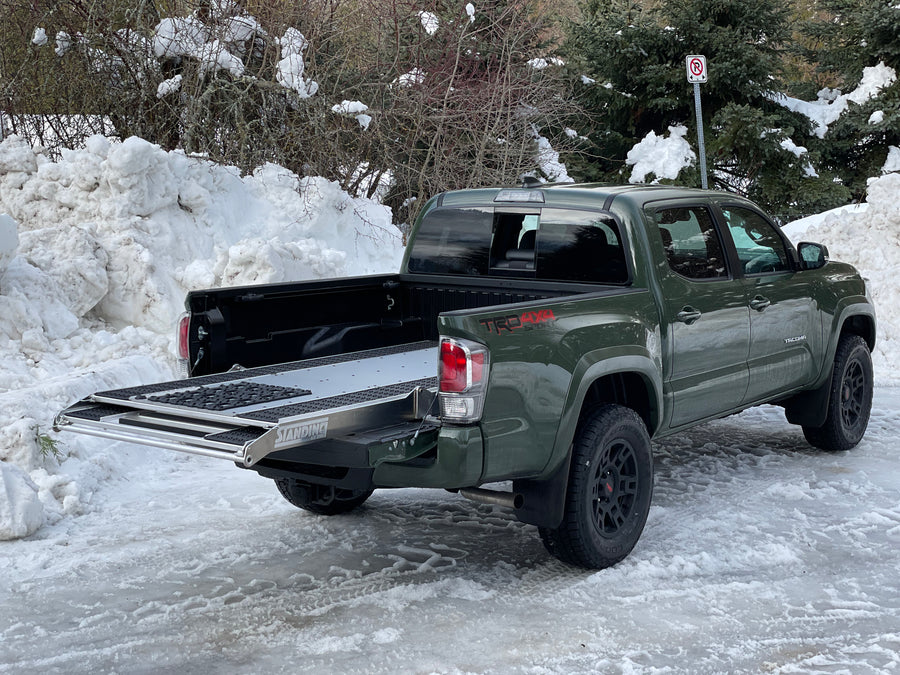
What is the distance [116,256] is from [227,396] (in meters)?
5.89

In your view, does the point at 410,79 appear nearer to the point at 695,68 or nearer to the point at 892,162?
the point at 695,68

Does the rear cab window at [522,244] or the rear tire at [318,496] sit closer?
the rear cab window at [522,244]

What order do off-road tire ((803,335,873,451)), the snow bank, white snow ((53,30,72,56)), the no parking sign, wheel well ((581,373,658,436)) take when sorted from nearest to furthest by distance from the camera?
wheel well ((581,373,658,436)) < the snow bank < off-road tire ((803,335,873,451)) < white snow ((53,30,72,56)) < the no parking sign

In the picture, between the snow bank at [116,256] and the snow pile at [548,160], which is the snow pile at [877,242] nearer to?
the snow pile at [548,160]

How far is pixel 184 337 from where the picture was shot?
18.2 ft

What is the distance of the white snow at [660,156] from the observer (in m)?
17.8

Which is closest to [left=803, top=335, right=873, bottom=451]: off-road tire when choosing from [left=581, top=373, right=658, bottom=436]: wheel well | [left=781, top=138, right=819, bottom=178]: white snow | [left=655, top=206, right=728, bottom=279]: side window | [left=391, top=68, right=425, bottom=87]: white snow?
[left=655, top=206, right=728, bottom=279]: side window

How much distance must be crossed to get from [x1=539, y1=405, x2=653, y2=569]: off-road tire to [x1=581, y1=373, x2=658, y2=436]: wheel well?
0.17 m

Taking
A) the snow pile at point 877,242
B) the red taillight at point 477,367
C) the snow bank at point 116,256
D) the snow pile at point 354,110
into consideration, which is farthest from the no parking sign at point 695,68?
the red taillight at point 477,367

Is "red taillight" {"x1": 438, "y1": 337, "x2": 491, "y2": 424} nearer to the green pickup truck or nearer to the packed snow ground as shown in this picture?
the green pickup truck

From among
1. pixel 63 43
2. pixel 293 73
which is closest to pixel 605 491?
pixel 293 73

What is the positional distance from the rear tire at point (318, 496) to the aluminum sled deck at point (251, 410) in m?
0.80

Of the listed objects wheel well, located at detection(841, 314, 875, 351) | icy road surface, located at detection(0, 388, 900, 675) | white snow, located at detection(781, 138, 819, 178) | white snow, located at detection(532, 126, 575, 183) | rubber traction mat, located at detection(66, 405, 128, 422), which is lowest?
icy road surface, located at detection(0, 388, 900, 675)

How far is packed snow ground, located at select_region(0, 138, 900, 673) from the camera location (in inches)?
172
